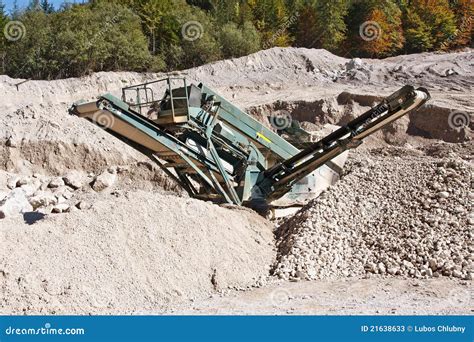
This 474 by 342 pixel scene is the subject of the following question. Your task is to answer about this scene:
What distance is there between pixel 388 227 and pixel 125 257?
3.84 meters

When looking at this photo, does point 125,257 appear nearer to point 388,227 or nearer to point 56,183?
point 388,227

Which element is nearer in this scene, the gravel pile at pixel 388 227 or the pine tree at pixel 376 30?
the gravel pile at pixel 388 227

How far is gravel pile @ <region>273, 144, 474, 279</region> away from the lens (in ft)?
27.8

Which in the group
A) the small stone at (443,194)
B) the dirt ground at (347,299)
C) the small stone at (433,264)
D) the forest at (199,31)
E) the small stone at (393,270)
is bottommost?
the dirt ground at (347,299)

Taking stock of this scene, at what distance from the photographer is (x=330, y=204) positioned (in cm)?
1005

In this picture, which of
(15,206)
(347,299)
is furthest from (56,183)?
(347,299)

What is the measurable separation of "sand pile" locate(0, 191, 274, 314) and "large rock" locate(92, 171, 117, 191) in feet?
20.6

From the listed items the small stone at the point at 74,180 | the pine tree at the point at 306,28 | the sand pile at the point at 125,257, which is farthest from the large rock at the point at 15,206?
the pine tree at the point at 306,28

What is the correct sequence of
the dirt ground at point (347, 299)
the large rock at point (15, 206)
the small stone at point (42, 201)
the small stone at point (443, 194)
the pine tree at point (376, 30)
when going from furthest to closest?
1. the pine tree at point (376, 30)
2. the small stone at point (42, 201)
3. the large rock at point (15, 206)
4. the small stone at point (443, 194)
5. the dirt ground at point (347, 299)

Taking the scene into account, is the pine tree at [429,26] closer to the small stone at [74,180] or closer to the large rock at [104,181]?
the large rock at [104,181]

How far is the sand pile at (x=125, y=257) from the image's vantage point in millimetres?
7273

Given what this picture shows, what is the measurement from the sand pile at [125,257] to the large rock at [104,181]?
6.27m

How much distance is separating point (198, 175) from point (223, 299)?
3.10 meters

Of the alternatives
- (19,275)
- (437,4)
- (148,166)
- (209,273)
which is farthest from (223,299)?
(437,4)
